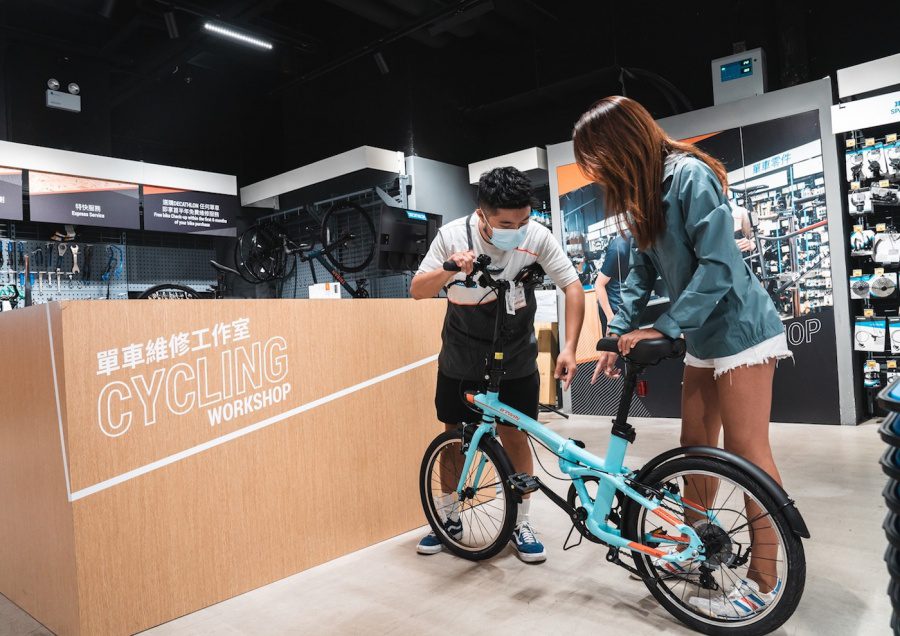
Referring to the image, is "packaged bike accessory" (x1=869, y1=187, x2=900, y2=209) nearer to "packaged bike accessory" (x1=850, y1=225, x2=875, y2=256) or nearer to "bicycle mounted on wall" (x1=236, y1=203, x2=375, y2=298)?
"packaged bike accessory" (x1=850, y1=225, x2=875, y2=256)

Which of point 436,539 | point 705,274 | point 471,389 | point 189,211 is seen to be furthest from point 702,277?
point 189,211

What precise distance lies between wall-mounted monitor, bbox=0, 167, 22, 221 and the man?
5545 millimetres

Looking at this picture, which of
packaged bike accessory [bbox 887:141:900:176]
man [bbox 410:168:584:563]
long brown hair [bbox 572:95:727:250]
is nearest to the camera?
long brown hair [bbox 572:95:727:250]

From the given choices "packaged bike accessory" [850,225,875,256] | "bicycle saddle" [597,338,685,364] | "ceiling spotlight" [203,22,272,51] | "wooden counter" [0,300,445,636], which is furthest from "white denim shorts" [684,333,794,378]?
"ceiling spotlight" [203,22,272,51]

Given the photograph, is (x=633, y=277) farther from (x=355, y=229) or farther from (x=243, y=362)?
(x=355, y=229)

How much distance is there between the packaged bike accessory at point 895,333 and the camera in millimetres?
4637

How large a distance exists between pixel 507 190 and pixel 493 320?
55 centimetres

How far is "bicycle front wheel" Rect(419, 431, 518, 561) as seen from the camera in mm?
2219

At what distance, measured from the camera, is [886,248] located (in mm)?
4676

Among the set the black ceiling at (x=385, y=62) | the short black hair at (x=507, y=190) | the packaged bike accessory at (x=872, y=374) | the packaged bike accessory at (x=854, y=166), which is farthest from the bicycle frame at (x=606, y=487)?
the black ceiling at (x=385, y=62)

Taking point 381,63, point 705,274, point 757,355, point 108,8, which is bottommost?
point 757,355

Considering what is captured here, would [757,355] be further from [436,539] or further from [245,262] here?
[245,262]

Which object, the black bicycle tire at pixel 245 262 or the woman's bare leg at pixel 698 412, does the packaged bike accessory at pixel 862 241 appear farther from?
the black bicycle tire at pixel 245 262

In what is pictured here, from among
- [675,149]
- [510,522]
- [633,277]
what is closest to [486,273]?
[633,277]
